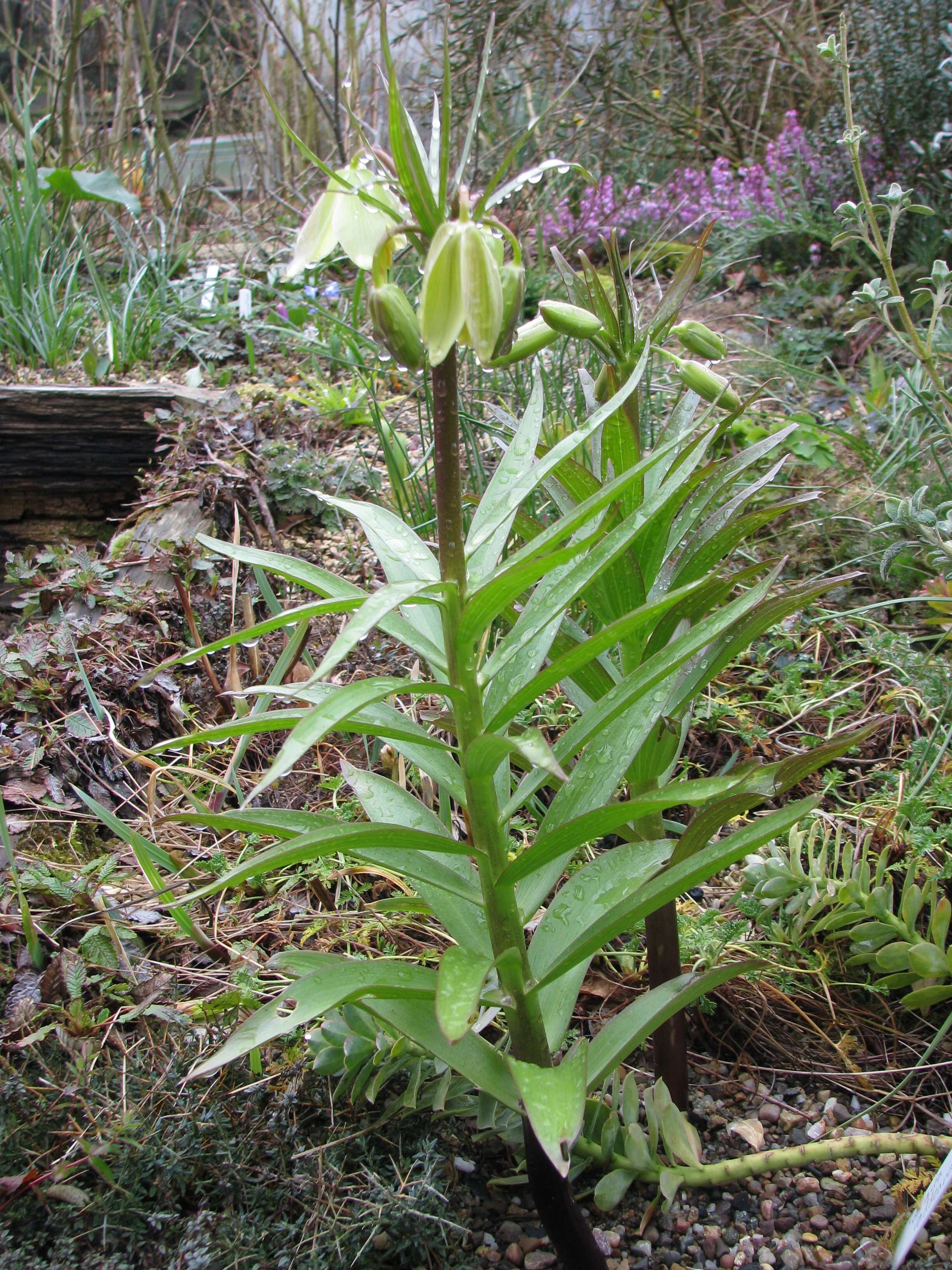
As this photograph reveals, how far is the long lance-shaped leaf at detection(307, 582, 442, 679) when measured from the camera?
0.67m

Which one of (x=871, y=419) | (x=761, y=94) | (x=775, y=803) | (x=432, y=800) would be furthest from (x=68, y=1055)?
(x=761, y=94)

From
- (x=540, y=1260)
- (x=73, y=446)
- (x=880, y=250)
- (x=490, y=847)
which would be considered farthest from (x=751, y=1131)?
(x=73, y=446)

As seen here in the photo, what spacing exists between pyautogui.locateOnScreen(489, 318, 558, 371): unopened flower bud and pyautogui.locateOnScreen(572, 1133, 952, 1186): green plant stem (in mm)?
859

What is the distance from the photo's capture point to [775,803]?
177 cm

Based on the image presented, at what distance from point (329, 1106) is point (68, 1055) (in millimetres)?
377

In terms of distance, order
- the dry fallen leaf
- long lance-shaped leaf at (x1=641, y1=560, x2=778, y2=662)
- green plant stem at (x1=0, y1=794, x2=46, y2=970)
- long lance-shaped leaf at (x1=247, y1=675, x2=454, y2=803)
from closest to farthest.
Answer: long lance-shaped leaf at (x1=247, y1=675, x2=454, y2=803)
long lance-shaped leaf at (x1=641, y1=560, x2=778, y2=662)
the dry fallen leaf
green plant stem at (x1=0, y1=794, x2=46, y2=970)

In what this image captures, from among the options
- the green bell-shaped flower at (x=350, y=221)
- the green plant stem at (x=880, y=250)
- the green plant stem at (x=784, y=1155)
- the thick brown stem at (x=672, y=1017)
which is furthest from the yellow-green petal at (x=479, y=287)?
the green plant stem at (x=880, y=250)

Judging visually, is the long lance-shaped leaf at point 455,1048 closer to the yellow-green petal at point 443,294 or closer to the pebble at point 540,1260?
the pebble at point 540,1260

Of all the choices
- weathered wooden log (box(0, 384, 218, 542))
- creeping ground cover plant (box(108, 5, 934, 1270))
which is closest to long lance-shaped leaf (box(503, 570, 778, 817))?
creeping ground cover plant (box(108, 5, 934, 1270))

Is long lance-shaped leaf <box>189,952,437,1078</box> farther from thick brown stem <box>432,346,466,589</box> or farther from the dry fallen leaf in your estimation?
the dry fallen leaf

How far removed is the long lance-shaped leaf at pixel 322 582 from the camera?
93cm

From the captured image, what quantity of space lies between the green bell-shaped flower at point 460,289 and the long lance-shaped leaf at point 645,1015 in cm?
66

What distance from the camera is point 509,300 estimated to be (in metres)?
0.80

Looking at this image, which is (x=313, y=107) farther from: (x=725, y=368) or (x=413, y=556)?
(x=413, y=556)
